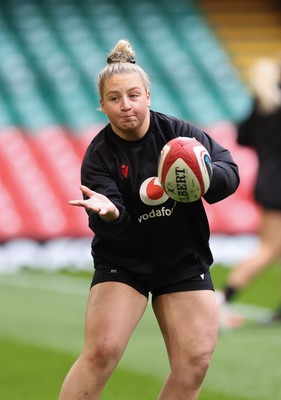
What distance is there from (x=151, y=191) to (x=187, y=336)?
2.19 feet

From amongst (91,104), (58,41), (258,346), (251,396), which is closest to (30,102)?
(91,104)

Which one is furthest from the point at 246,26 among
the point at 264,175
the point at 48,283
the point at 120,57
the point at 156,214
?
the point at 156,214

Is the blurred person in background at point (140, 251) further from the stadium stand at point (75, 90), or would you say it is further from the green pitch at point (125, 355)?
the stadium stand at point (75, 90)

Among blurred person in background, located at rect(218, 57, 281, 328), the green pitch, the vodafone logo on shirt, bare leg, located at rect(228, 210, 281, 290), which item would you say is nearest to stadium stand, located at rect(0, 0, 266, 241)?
the green pitch

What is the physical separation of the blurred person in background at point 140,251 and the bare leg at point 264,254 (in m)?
3.79

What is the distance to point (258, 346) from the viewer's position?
7.79 m

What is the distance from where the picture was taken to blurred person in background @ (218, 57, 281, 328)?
8.59 meters

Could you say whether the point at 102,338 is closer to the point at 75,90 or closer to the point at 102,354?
the point at 102,354

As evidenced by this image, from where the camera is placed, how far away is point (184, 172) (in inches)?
174

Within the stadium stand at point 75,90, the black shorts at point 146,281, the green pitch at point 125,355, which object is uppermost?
the stadium stand at point 75,90

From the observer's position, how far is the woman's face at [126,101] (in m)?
4.60

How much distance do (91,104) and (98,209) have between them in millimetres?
14302

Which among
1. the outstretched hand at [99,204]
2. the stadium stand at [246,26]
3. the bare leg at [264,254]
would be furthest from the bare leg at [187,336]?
the stadium stand at [246,26]

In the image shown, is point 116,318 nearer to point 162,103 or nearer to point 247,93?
point 162,103
